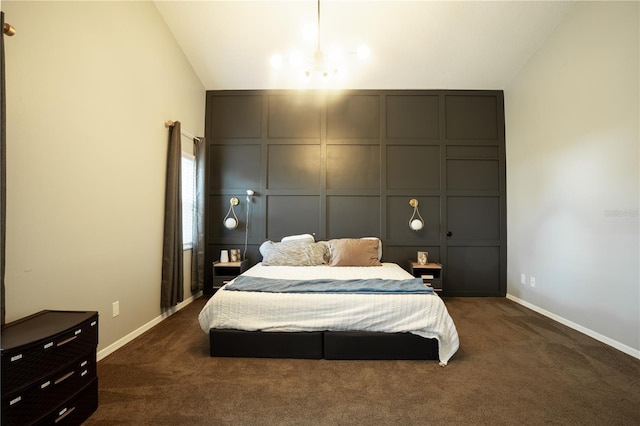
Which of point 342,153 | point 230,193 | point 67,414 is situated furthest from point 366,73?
point 67,414

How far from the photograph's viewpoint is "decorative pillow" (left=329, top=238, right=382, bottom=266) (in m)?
3.39

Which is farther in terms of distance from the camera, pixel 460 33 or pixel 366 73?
pixel 366 73

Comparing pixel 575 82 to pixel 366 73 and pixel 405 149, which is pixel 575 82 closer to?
pixel 405 149

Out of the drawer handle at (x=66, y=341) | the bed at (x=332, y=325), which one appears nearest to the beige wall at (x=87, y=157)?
the drawer handle at (x=66, y=341)

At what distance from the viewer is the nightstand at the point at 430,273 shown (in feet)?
11.9

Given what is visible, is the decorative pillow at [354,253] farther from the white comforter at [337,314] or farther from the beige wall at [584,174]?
the beige wall at [584,174]

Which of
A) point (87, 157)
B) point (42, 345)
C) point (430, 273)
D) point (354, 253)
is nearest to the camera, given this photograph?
point (42, 345)

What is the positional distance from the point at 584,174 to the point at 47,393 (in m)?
4.34

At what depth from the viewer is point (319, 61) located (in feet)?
8.54

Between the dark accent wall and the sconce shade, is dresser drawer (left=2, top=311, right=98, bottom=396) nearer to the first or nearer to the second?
the dark accent wall

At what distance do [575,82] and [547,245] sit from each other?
1767 millimetres

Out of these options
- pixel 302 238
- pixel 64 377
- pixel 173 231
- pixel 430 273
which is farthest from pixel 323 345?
pixel 430 273

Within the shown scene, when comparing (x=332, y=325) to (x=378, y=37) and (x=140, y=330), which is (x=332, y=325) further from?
(x=378, y=37)

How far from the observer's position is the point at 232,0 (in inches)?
111
